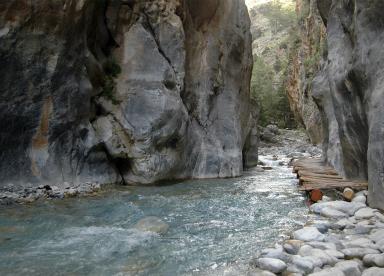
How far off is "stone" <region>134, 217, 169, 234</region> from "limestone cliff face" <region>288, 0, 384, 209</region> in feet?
13.6

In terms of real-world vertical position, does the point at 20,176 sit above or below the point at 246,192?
above

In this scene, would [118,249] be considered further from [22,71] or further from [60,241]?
[22,71]

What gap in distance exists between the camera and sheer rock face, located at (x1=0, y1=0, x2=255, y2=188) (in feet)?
35.4

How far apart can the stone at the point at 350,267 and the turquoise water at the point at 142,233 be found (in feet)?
4.15

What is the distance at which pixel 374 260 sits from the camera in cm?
505

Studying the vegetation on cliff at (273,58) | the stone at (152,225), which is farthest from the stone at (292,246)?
the vegetation on cliff at (273,58)

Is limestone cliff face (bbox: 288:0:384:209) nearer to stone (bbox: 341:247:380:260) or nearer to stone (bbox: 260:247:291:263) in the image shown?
stone (bbox: 341:247:380:260)

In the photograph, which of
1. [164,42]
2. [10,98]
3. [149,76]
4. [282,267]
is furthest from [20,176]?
[282,267]

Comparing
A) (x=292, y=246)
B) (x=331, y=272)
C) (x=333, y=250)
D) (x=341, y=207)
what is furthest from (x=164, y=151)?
(x=331, y=272)

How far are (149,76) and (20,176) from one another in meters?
5.52

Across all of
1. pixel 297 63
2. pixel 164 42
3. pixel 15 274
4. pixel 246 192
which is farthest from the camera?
pixel 297 63

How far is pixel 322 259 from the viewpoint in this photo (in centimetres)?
526

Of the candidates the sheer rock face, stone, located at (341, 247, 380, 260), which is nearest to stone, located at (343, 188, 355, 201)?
stone, located at (341, 247, 380, 260)

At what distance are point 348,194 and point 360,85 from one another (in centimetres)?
254
